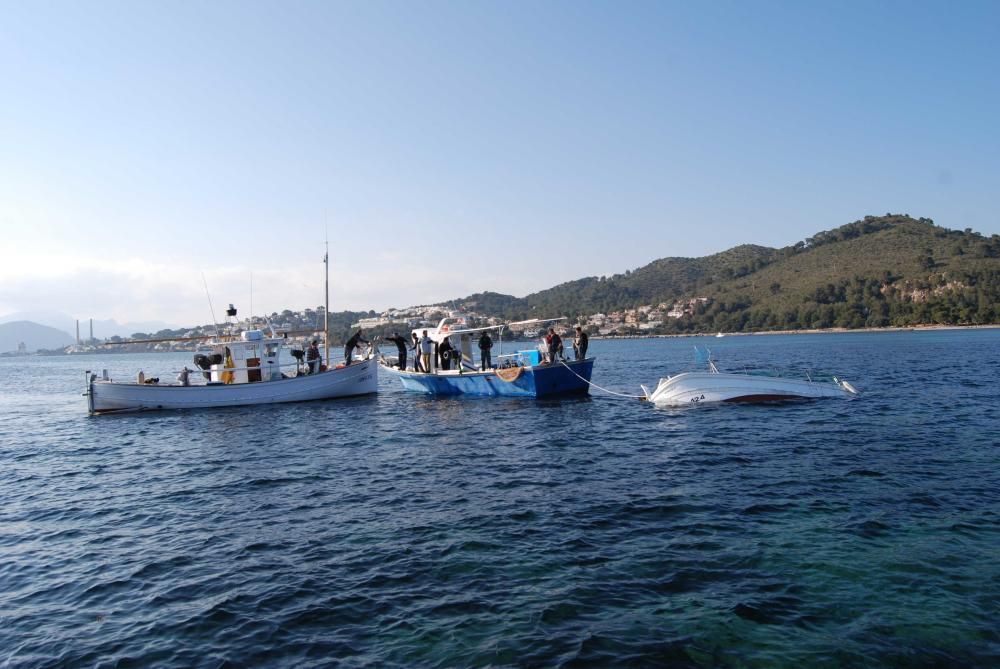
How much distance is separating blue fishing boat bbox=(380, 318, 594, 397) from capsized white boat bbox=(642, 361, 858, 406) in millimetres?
5132

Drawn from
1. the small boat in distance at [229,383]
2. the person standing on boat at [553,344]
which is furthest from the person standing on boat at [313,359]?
the person standing on boat at [553,344]

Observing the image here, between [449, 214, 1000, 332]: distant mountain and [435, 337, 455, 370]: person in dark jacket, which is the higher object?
[449, 214, 1000, 332]: distant mountain

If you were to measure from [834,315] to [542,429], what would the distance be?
136608 mm

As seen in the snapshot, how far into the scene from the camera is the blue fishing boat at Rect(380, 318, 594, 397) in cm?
3219

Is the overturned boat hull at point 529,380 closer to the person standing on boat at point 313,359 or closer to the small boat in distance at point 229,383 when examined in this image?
the small boat in distance at point 229,383

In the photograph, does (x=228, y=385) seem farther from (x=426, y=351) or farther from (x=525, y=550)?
(x=525, y=550)

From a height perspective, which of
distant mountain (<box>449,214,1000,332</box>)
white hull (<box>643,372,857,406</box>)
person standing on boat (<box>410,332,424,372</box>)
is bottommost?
white hull (<box>643,372,857,406</box>)

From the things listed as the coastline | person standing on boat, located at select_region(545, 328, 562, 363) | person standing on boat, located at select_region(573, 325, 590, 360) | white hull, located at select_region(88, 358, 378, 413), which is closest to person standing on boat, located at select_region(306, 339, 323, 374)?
white hull, located at select_region(88, 358, 378, 413)

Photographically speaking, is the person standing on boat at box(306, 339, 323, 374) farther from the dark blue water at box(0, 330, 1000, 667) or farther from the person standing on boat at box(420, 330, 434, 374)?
the dark blue water at box(0, 330, 1000, 667)

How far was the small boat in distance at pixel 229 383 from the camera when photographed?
3478 centimetres

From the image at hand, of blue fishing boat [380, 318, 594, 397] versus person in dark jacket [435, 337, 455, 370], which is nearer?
blue fishing boat [380, 318, 594, 397]

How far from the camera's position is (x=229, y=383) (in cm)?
3512

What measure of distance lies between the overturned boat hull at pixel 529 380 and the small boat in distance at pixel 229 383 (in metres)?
7.31

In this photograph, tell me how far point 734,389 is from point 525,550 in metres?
19.0
